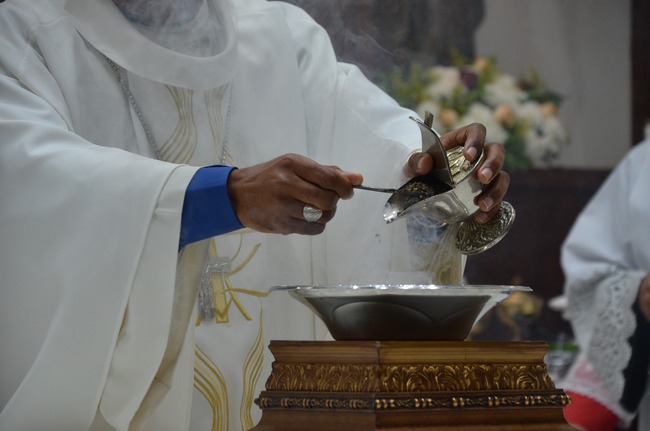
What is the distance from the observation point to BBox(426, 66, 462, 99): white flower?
5676 mm

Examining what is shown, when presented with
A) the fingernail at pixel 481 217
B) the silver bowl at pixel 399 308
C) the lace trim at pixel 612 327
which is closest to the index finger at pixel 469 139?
the fingernail at pixel 481 217

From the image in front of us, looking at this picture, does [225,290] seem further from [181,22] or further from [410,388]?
[410,388]

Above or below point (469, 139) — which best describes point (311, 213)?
below

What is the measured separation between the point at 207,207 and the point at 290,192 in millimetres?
186

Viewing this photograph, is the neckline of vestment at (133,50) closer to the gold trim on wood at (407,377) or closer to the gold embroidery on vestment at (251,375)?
the gold embroidery on vestment at (251,375)

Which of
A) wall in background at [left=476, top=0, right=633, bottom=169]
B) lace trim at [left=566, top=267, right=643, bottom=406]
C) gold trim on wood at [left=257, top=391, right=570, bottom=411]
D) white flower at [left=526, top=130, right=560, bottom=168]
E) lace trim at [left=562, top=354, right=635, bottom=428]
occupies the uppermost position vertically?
wall in background at [left=476, top=0, right=633, bottom=169]

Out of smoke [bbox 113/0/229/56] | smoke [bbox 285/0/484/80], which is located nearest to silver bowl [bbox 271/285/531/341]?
smoke [bbox 113/0/229/56]

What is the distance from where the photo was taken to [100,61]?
2611 mm

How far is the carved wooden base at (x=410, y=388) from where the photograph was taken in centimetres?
181

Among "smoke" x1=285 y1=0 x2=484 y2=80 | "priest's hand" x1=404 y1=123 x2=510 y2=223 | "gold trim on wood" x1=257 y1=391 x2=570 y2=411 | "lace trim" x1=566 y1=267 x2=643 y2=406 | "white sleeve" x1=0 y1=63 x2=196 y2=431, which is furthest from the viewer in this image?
"lace trim" x1=566 y1=267 x2=643 y2=406

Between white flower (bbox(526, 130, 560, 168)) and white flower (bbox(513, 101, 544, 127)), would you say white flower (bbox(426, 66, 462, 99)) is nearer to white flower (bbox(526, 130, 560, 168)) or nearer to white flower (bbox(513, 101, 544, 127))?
white flower (bbox(513, 101, 544, 127))

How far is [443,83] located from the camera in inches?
225

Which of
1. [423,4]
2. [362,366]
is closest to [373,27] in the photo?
[362,366]

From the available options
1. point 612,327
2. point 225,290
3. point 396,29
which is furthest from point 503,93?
point 225,290
